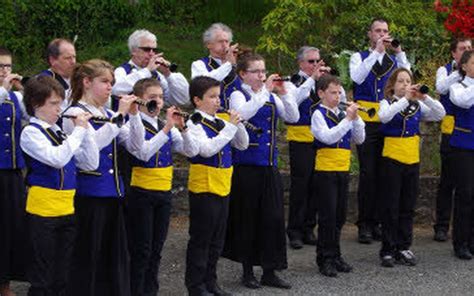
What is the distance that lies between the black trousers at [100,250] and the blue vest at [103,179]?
5 cm

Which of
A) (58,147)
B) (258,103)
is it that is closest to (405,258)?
(258,103)

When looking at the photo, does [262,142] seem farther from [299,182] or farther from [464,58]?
[464,58]

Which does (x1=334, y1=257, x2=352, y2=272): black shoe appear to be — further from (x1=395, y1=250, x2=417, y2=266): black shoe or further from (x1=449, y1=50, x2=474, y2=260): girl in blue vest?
(x1=449, y1=50, x2=474, y2=260): girl in blue vest

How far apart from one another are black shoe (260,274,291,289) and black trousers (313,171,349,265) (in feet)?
1.60

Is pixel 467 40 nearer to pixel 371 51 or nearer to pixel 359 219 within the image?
pixel 371 51

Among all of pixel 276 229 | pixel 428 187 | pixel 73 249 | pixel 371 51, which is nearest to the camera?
pixel 73 249

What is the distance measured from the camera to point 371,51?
959 centimetres

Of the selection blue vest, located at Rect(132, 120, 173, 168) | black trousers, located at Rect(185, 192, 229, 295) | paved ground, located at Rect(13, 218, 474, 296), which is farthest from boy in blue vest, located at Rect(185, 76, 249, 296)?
paved ground, located at Rect(13, 218, 474, 296)

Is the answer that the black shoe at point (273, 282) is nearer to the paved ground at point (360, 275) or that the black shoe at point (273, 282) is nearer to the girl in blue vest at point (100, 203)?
the paved ground at point (360, 275)

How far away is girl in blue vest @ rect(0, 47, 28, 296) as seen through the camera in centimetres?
759

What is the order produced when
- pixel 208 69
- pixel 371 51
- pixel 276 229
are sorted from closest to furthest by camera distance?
pixel 276 229
pixel 208 69
pixel 371 51

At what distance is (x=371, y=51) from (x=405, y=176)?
1401mm

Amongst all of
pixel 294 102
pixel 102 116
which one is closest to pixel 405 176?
pixel 294 102

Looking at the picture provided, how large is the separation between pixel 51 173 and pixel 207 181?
53.8 inches
